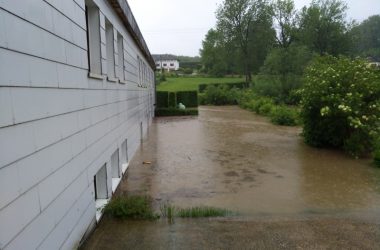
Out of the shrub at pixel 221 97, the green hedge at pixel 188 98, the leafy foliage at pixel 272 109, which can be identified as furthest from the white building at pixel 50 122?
the shrub at pixel 221 97

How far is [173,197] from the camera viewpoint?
667cm

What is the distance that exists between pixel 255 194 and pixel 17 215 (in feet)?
16.3

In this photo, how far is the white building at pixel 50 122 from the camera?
246 cm

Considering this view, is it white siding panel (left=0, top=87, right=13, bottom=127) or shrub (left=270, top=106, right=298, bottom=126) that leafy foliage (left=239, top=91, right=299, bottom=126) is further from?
white siding panel (left=0, top=87, right=13, bottom=127)

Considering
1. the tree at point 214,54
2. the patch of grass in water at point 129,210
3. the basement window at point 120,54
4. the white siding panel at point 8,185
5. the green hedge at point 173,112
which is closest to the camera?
the white siding panel at point 8,185

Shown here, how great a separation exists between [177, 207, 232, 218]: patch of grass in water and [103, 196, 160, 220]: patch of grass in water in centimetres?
40

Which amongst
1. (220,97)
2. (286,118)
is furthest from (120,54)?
(220,97)

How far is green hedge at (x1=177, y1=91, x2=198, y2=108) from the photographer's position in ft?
97.5

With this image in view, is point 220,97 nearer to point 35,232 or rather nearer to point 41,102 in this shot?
point 41,102

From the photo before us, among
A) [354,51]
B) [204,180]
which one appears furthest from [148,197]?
[354,51]

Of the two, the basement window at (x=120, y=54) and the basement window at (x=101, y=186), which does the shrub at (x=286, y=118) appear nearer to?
the basement window at (x=120, y=54)

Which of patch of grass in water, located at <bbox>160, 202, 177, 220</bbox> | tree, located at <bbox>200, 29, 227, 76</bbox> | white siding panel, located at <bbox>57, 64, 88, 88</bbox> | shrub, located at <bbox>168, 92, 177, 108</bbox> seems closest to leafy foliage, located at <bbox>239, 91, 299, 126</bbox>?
shrub, located at <bbox>168, 92, 177, 108</bbox>

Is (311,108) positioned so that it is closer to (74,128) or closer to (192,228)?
(192,228)

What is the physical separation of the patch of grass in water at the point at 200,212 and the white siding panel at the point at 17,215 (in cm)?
304
